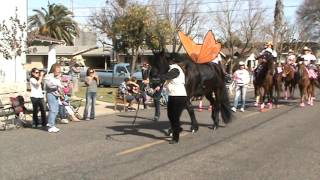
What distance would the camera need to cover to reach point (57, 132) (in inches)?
551

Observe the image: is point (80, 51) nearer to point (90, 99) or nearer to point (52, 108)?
point (90, 99)

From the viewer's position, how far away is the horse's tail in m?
14.4


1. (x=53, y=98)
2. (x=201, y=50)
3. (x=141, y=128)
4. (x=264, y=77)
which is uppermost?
(x=201, y=50)

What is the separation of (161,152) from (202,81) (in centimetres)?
327

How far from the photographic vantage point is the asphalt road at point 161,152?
8781mm

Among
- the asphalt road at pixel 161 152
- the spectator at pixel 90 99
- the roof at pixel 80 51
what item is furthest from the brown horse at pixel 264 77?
the roof at pixel 80 51

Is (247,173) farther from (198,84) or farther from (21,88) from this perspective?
(21,88)

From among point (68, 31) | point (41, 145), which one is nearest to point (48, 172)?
point (41, 145)

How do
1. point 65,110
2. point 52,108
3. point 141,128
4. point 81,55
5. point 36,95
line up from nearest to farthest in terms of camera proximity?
point 52,108, point 141,128, point 36,95, point 65,110, point 81,55

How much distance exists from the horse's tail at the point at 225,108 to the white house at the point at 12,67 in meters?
11.8

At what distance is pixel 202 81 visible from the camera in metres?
13.4

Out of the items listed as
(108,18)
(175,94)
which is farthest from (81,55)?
(175,94)

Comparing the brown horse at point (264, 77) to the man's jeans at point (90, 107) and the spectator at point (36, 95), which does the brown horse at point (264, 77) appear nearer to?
the man's jeans at point (90, 107)

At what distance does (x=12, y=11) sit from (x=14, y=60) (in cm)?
207
